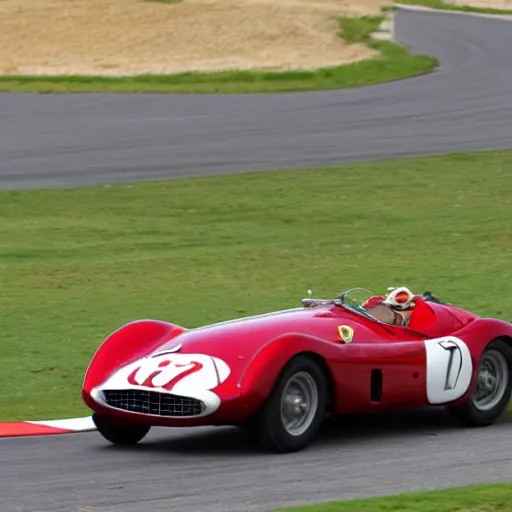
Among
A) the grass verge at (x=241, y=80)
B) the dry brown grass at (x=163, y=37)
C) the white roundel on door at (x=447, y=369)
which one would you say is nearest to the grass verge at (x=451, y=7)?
the dry brown grass at (x=163, y=37)

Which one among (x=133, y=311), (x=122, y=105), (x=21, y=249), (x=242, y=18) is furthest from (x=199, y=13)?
(x=133, y=311)

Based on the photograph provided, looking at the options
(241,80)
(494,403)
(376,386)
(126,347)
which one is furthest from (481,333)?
(241,80)

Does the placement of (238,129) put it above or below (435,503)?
below

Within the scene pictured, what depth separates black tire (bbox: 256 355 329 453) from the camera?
852 centimetres

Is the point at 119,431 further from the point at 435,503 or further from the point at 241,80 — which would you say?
the point at 241,80

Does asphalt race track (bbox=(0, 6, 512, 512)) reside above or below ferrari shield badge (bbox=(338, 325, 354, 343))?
below

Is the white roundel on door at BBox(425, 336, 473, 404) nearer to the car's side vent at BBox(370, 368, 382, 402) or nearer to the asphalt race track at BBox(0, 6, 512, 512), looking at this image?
the asphalt race track at BBox(0, 6, 512, 512)

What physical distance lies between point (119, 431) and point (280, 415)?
1092mm

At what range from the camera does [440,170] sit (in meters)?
23.1

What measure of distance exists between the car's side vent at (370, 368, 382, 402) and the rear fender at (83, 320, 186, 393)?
1.31 m

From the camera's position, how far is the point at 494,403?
979 centimetres

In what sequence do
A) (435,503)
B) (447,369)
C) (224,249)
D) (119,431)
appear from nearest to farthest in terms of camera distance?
(435,503), (119,431), (447,369), (224,249)

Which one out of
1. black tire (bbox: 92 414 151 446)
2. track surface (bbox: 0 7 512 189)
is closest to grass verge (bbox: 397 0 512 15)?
track surface (bbox: 0 7 512 189)

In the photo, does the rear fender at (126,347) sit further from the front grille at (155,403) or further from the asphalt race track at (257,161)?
the asphalt race track at (257,161)
